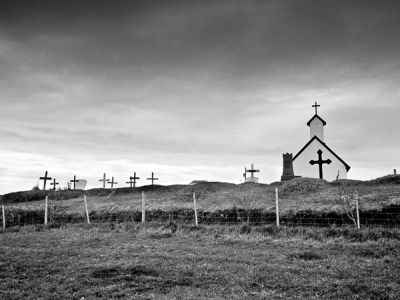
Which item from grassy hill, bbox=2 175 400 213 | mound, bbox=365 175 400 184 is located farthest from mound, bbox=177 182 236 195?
mound, bbox=365 175 400 184

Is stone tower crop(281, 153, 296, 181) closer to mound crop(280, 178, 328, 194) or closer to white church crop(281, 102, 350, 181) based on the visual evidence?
white church crop(281, 102, 350, 181)

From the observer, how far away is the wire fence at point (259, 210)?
52.5 feet

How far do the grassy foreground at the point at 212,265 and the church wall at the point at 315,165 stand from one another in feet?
80.4

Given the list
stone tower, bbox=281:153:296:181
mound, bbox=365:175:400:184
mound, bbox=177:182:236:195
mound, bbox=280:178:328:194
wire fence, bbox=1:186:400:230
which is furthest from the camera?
stone tower, bbox=281:153:296:181

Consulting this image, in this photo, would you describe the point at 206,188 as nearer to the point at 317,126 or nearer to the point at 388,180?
the point at 388,180

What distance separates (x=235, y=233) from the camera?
1512cm

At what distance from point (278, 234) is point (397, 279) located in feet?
22.8

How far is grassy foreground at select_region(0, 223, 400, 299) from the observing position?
709 centimetres

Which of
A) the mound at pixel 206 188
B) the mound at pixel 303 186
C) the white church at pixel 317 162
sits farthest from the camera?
the white church at pixel 317 162

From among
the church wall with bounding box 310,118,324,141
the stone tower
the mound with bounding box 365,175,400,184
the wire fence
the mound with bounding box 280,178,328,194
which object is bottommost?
the wire fence

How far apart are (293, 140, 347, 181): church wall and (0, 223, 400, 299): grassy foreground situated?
24518 mm

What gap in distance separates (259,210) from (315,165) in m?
20.9

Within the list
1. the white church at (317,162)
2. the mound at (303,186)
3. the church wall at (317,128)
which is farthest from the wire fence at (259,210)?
the church wall at (317,128)

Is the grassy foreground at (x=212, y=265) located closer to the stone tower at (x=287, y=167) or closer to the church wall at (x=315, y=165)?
the stone tower at (x=287, y=167)
